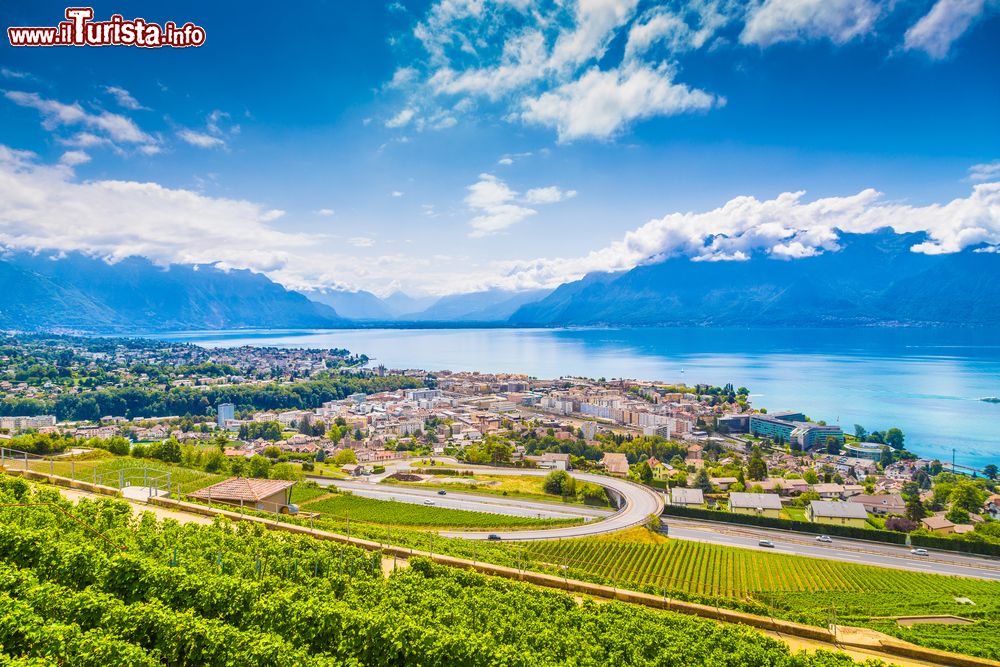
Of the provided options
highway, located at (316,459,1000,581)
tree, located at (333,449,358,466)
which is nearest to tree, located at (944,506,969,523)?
highway, located at (316,459,1000,581)

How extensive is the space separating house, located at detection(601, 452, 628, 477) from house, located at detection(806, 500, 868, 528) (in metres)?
8.67

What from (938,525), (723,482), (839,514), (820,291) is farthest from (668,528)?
(820,291)

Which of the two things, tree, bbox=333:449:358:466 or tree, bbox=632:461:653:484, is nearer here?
tree, bbox=632:461:653:484

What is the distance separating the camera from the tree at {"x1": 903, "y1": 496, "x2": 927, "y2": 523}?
21031 mm

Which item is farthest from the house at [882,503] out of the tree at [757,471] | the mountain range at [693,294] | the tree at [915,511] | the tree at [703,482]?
the mountain range at [693,294]

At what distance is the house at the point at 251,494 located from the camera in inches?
486

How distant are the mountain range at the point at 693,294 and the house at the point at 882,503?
138916mm

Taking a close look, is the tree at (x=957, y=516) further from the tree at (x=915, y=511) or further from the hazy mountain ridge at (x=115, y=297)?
the hazy mountain ridge at (x=115, y=297)

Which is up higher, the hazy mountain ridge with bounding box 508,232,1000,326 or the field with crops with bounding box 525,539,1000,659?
the hazy mountain ridge with bounding box 508,232,1000,326

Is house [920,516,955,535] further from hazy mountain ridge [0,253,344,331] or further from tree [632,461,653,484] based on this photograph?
hazy mountain ridge [0,253,344,331]

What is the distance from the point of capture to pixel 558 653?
17.3ft

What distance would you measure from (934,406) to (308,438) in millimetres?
49636

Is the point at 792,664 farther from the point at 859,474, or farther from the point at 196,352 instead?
the point at 196,352

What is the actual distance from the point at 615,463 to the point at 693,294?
16754 centimetres
